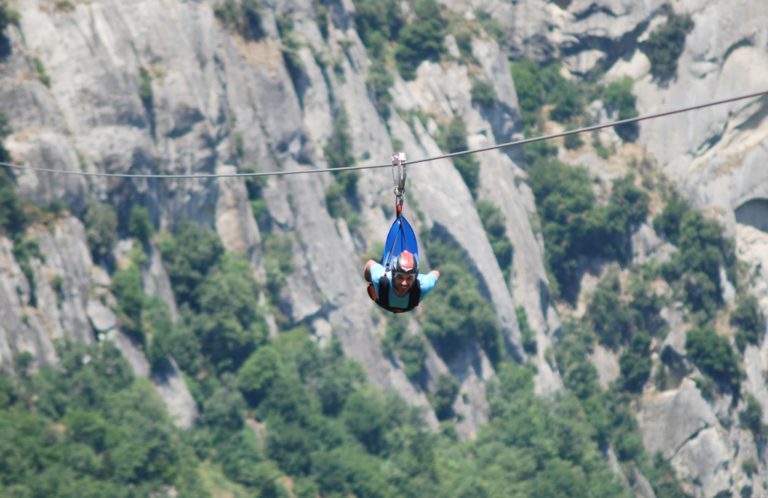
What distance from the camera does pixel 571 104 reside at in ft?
346

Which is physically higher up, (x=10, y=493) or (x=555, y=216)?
(x=555, y=216)

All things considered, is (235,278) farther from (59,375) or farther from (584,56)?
(584,56)

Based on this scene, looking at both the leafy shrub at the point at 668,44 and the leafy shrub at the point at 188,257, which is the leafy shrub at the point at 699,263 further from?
the leafy shrub at the point at 188,257

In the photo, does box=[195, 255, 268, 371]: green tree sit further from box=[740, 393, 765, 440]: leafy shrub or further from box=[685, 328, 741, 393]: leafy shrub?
box=[740, 393, 765, 440]: leafy shrub

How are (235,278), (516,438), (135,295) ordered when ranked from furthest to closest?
(516,438), (235,278), (135,295)

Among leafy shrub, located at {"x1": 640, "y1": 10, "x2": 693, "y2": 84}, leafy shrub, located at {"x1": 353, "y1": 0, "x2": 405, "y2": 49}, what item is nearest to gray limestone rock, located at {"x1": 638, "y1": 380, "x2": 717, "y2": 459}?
leafy shrub, located at {"x1": 640, "y1": 10, "x2": 693, "y2": 84}

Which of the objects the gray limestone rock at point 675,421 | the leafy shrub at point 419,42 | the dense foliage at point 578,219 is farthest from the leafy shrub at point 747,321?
the leafy shrub at point 419,42

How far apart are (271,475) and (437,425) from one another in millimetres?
15336

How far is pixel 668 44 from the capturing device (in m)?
106

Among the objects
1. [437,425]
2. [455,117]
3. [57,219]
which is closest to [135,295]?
[57,219]

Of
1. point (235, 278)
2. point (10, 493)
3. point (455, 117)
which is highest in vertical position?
point (455, 117)

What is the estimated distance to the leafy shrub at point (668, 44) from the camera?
4188 inches

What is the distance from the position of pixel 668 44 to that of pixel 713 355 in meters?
20.1

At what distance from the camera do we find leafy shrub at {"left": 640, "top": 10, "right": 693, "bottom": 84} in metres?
106
